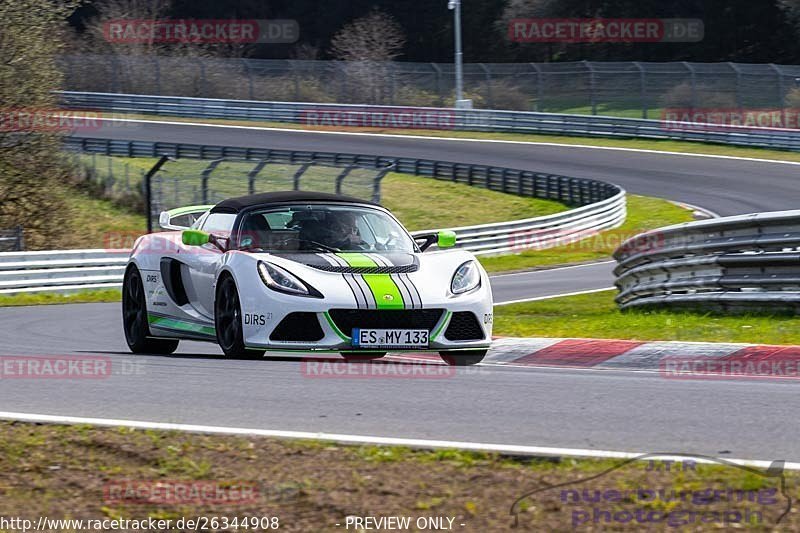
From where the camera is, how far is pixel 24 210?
96.6 feet

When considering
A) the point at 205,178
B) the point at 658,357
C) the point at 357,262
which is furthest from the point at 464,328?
the point at 205,178

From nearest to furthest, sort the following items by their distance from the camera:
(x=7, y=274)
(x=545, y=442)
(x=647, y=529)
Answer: (x=647, y=529)
(x=545, y=442)
(x=7, y=274)

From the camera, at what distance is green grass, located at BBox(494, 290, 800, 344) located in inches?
396

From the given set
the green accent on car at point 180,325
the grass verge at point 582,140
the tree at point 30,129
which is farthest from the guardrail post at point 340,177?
the grass verge at point 582,140

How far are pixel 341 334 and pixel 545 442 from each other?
321cm

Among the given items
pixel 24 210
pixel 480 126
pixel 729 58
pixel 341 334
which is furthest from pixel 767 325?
pixel 729 58

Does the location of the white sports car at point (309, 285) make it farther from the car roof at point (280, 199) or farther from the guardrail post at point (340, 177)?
the guardrail post at point (340, 177)

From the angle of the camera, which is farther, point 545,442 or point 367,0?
point 367,0

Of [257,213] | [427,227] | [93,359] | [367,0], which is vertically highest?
[367,0]

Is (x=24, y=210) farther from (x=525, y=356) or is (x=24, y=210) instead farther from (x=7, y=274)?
(x=525, y=356)

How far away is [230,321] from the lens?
29.8 ft
